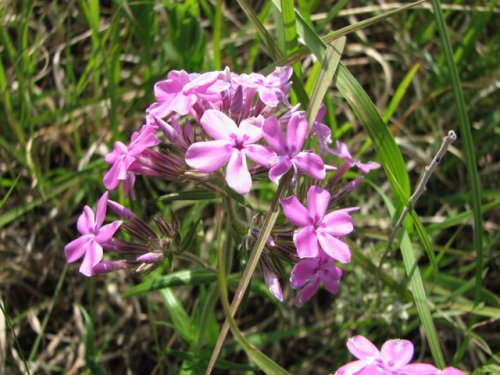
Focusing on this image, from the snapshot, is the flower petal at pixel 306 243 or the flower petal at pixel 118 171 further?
the flower petal at pixel 118 171

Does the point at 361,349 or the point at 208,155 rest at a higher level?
the point at 208,155

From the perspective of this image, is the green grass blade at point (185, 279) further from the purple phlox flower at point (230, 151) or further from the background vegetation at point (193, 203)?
the purple phlox flower at point (230, 151)

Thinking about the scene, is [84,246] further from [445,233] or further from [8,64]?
[445,233]

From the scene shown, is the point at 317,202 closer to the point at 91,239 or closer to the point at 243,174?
the point at 243,174

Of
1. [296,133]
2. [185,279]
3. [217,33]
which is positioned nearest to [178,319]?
[185,279]

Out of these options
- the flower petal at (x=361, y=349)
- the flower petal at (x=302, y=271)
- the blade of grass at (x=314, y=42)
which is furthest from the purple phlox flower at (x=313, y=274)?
the blade of grass at (x=314, y=42)

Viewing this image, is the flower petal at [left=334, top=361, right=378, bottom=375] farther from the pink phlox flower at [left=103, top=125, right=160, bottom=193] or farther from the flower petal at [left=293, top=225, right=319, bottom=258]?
the pink phlox flower at [left=103, top=125, right=160, bottom=193]
